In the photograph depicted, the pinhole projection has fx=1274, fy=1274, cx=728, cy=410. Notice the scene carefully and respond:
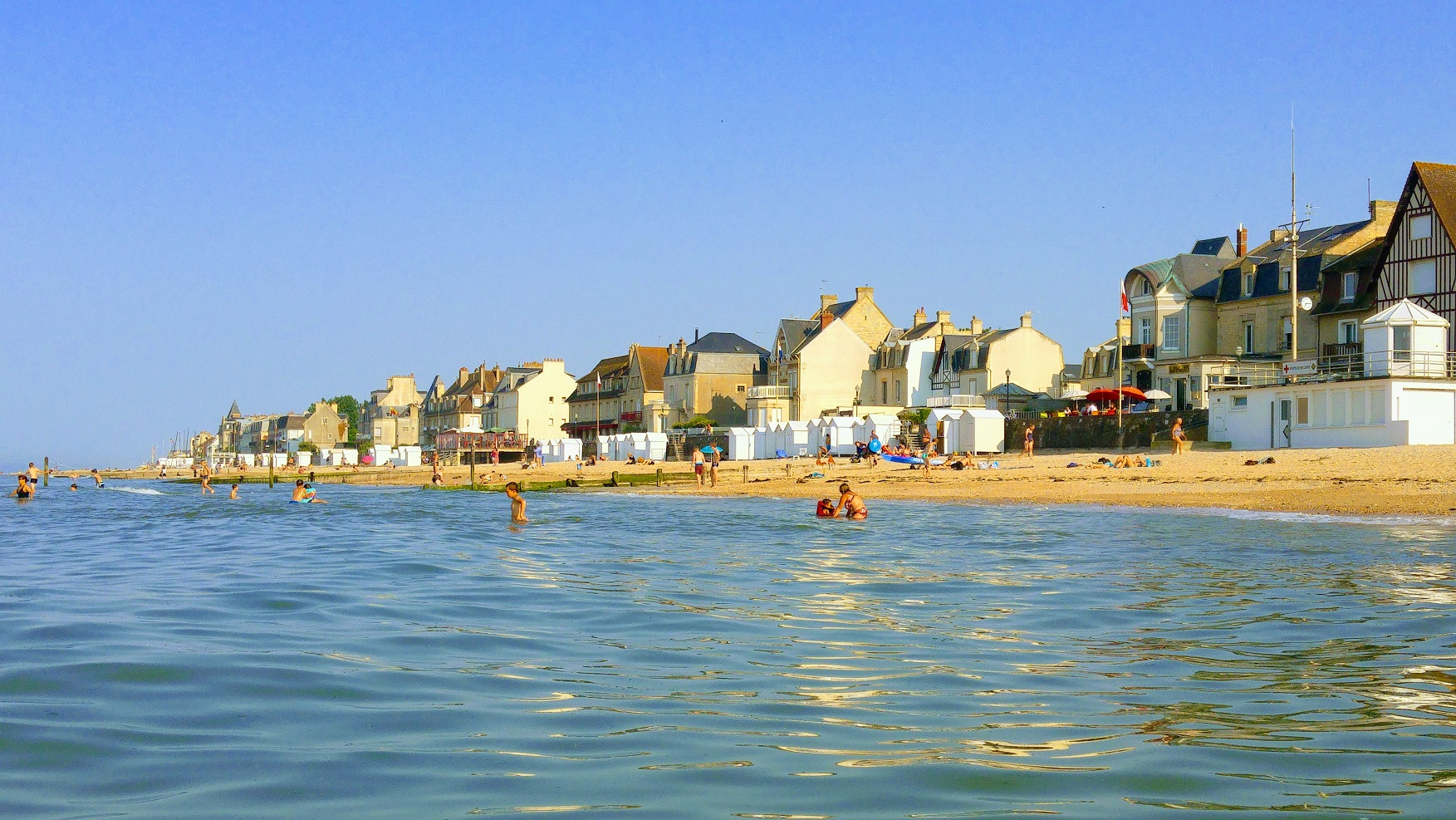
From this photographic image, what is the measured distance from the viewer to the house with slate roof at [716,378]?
7912 cm

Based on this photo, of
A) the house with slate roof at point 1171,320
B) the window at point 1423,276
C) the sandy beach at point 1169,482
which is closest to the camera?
the sandy beach at point 1169,482

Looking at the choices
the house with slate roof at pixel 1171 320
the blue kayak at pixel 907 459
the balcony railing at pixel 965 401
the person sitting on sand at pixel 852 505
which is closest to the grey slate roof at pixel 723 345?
the balcony railing at pixel 965 401

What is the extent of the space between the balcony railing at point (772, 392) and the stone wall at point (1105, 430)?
23.7 metres

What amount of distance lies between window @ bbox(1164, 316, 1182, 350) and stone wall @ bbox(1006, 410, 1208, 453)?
9066mm

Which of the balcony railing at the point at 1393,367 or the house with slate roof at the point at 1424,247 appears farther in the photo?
the house with slate roof at the point at 1424,247

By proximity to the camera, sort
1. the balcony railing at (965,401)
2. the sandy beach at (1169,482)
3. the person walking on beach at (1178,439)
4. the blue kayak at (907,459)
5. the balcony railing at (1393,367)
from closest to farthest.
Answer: the sandy beach at (1169,482), the balcony railing at (1393,367), the person walking on beach at (1178,439), the blue kayak at (907,459), the balcony railing at (965,401)

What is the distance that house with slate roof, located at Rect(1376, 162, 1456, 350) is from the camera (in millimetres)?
42406

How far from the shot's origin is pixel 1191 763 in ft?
19.5

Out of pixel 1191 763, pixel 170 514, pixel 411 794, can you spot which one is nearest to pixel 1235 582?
pixel 1191 763

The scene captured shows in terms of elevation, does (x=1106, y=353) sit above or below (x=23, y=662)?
above

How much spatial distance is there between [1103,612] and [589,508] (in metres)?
22.0

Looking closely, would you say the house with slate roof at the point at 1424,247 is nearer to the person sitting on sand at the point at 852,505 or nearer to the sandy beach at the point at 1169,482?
the sandy beach at the point at 1169,482

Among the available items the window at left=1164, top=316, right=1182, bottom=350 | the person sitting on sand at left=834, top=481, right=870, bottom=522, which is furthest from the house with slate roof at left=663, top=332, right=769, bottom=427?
the person sitting on sand at left=834, top=481, right=870, bottom=522

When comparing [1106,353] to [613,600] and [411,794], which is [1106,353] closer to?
[613,600]
